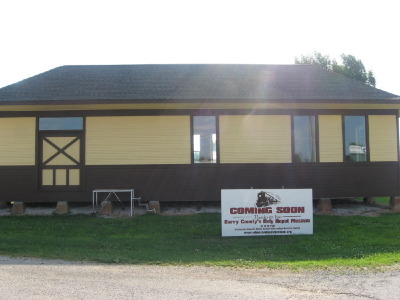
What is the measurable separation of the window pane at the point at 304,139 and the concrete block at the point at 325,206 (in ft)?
4.61

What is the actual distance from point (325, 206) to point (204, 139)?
4.60 metres

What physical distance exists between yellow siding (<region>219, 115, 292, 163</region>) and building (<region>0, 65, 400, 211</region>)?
1.3 inches

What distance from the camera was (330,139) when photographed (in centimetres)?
1443

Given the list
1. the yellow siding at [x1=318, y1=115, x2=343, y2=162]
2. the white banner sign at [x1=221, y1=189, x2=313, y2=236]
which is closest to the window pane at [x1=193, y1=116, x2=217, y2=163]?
the white banner sign at [x1=221, y1=189, x2=313, y2=236]

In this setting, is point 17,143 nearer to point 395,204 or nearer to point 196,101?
point 196,101

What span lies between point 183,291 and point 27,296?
81.9 inches

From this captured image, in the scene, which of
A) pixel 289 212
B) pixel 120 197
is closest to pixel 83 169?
pixel 120 197

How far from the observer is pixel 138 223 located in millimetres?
12070

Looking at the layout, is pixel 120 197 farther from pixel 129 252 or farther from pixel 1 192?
pixel 129 252

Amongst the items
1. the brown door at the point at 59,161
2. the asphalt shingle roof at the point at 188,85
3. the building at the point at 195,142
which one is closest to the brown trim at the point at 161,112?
the building at the point at 195,142

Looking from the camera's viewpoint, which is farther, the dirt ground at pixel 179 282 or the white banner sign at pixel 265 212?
the white banner sign at pixel 265 212

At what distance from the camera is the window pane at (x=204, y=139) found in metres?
14.1

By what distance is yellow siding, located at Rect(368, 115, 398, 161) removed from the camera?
14.5 metres

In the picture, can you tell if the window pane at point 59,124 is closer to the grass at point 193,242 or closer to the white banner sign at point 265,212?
the grass at point 193,242
